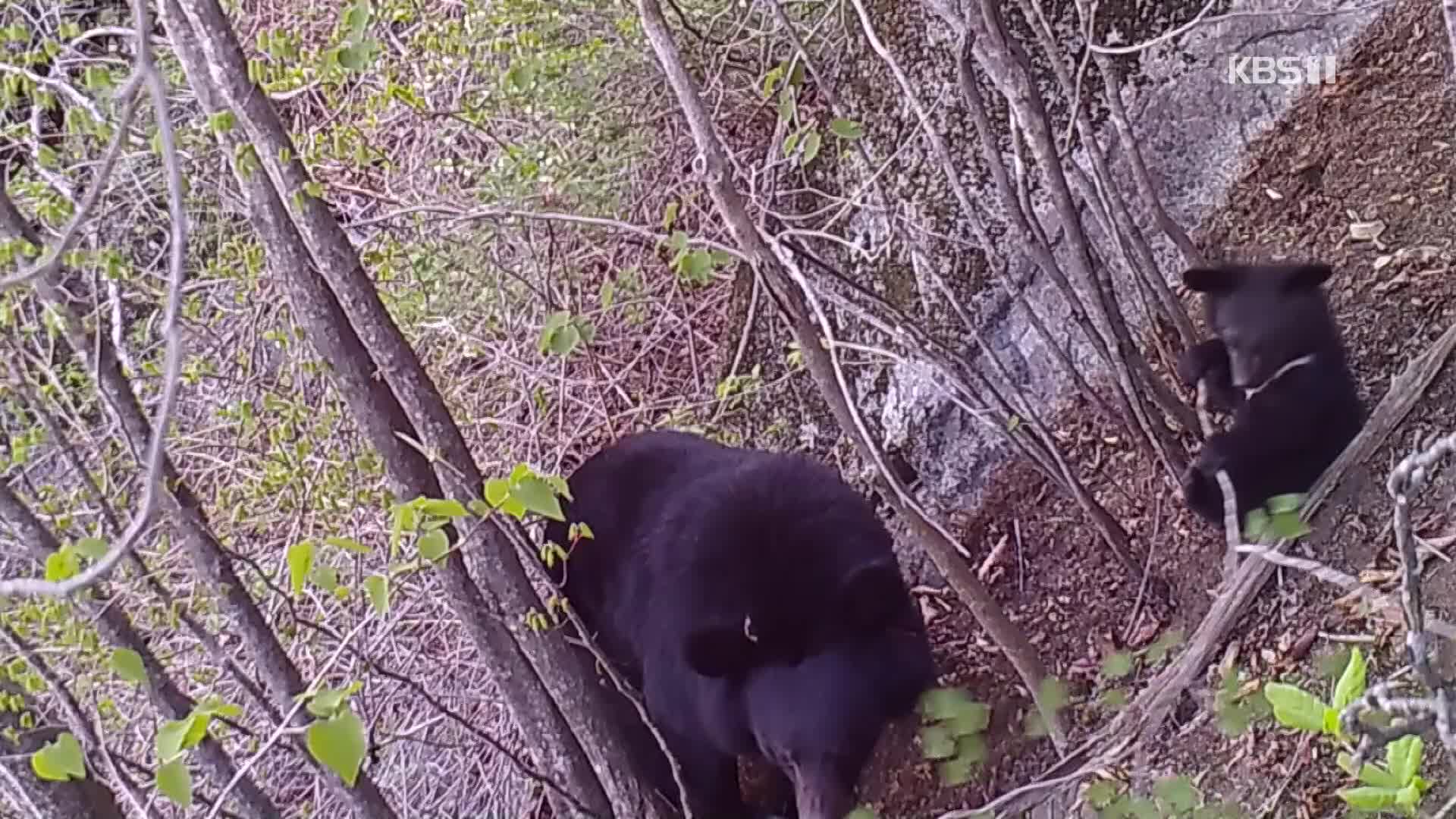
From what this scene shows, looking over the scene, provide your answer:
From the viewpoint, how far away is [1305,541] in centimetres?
301

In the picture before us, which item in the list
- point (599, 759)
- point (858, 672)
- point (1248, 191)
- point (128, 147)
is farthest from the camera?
point (128, 147)

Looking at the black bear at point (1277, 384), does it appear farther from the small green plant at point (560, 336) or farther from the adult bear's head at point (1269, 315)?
the small green plant at point (560, 336)

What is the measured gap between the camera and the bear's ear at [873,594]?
3.50m

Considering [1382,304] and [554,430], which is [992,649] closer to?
[1382,304]

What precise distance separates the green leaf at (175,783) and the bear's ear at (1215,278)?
7.87 feet

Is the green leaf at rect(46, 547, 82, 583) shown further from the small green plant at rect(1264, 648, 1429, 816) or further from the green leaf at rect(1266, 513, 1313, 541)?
the green leaf at rect(1266, 513, 1313, 541)

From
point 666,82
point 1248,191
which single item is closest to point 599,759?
point 1248,191

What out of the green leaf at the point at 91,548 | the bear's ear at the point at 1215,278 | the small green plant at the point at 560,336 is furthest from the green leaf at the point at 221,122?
the bear's ear at the point at 1215,278

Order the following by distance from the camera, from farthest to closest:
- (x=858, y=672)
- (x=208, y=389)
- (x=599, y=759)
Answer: (x=208, y=389) → (x=858, y=672) → (x=599, y=759)

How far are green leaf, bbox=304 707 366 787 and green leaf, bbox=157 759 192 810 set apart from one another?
19 centimetres

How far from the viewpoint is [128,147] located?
478 cm

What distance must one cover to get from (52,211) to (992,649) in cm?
297

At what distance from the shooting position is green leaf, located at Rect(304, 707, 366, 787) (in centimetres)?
182

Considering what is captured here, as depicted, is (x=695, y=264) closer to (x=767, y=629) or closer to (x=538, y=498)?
(x=538, y=498)
